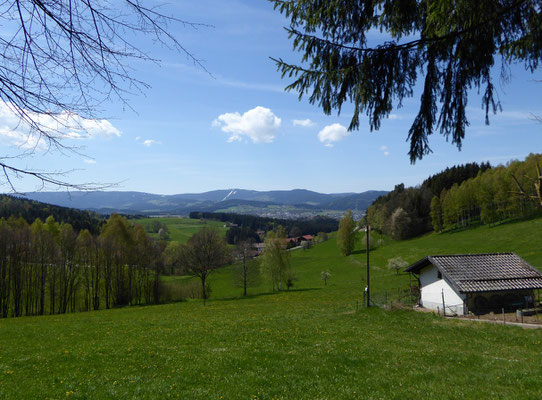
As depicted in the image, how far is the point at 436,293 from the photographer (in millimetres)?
32750

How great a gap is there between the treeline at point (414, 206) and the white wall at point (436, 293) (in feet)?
263

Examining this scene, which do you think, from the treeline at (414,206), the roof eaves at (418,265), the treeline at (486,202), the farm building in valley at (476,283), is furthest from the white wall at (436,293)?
the treeline at (414,206)

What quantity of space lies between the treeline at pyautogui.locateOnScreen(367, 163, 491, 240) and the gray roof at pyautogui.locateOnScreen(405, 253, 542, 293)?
260 ft

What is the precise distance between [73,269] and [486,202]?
100 m

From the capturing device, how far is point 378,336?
61.8ft

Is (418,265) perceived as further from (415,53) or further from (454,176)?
(454,176)

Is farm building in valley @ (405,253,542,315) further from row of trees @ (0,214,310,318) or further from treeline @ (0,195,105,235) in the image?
treeline @ (0,195,105,235)

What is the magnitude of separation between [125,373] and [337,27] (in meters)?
12.7

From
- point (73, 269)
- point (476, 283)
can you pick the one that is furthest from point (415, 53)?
point (73, 269)

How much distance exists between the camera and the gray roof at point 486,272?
29.5 metres

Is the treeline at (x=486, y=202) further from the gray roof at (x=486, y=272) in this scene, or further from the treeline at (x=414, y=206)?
the gray roof at (x=486, y=272)

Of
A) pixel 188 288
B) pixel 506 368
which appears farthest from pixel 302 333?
pixel 188 288

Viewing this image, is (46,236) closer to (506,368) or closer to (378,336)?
(378,336)

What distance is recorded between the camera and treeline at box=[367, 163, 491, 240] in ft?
366
